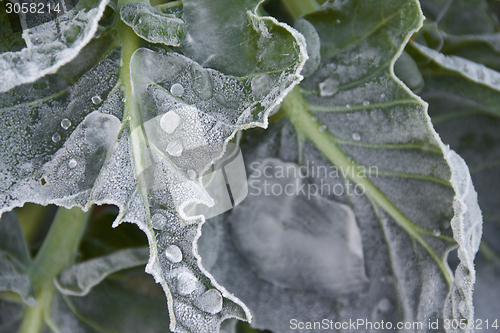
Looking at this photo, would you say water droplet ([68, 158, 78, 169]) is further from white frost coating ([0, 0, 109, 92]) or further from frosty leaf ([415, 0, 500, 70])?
frosty leaf ([415, 0, 500, 70])

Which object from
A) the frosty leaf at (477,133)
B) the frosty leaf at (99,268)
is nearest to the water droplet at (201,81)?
the frosty leaf at (99,268)

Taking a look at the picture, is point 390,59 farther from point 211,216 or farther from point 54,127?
point 54,127

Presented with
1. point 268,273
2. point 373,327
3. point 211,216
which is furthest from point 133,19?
point 373,327

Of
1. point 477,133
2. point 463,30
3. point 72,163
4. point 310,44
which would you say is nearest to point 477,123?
point 477,133

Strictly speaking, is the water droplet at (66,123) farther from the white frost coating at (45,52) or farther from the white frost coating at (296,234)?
the white frost coating at (296,234)

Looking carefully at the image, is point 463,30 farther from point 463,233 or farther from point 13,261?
point 13,261

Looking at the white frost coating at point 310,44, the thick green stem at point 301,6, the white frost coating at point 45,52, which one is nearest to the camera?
the white frost coating at point 45,52
